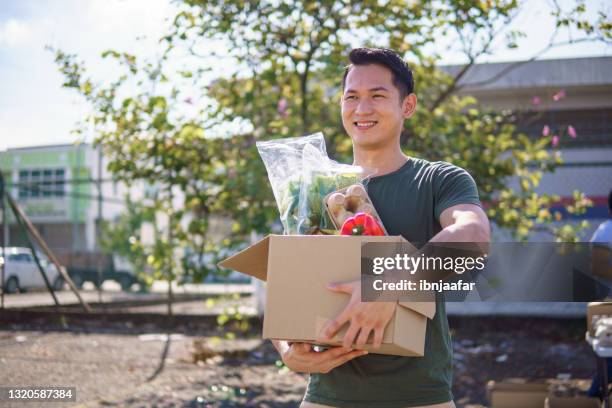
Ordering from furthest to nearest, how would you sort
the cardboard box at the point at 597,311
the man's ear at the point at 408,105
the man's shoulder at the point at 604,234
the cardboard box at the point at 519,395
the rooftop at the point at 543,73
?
the rooftop at the point at 543,73 → the man's shoulder at the point at 604,234 → the cardboard box at the point at 519,395 → the cardboard box at the point at 597,311 → the man's ear at the point at 408,105

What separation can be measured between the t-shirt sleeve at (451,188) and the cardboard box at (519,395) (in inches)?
121

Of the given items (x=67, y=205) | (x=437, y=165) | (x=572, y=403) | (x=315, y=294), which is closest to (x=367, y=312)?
(x=315, y=294)

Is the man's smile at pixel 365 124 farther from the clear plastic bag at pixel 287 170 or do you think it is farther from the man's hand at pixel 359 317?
the man's hand at pixel 359 317

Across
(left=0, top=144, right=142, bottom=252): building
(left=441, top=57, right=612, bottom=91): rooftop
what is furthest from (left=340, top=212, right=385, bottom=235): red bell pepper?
(left=0, top=144, right=142, bottom=252): building

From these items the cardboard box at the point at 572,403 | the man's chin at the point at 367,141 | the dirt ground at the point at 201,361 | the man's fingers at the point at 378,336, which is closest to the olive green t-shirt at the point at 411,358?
the man's chin at the point at 367,141

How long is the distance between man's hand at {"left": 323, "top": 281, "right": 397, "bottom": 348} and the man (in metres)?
0.12

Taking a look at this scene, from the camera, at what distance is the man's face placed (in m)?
2.15

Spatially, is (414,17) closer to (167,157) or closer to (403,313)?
(167,157)

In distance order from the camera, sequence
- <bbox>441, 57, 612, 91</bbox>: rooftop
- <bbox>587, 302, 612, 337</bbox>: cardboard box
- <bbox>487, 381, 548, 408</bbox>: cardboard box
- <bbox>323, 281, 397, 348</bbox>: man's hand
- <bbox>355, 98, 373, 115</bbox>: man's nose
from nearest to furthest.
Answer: <bbox>323, 281, 397, 348</bbox>: man's hand
<bbox>355, 98, 373, 115</bbox>: man's nose
<bbox>587, 302, 612, 337</bbox>: cardboard box
<bbox>487, 381, 548, 408</bbox>: cardboard box
<bbox>441, 57, 612, 91</bbox>: rooftop

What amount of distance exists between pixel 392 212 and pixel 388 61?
1.59 ft

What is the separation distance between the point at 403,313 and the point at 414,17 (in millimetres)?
5015

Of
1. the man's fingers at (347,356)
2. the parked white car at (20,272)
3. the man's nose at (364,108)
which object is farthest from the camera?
the parked white car at (20,272)

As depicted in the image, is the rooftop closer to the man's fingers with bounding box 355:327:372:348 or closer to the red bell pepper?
the red bell pepper

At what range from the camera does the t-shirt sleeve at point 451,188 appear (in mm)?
1943
